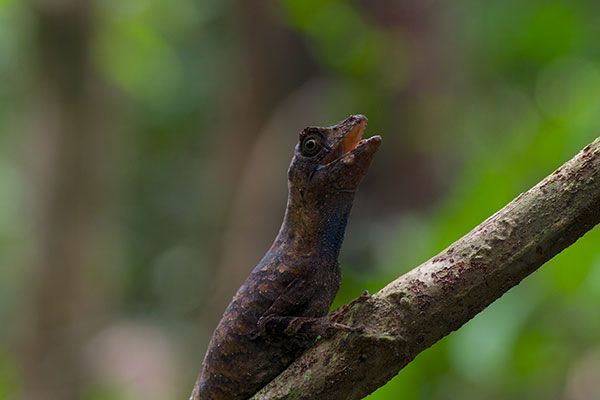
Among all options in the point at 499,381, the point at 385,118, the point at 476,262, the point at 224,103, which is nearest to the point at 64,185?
the point at 224,103

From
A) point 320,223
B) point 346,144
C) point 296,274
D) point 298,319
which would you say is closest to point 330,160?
point 346,144

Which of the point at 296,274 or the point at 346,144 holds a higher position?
the point at 346,144

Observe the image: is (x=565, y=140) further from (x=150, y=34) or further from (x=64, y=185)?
(x=150, y=34)

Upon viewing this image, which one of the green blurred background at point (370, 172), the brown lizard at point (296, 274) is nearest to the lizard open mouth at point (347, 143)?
the brown lizard at point (296, 274)

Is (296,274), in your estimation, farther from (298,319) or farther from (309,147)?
(309,147)

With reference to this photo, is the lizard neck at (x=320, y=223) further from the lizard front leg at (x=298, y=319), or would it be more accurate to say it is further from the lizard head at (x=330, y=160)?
the lizard front leg at (x=298, y=319)

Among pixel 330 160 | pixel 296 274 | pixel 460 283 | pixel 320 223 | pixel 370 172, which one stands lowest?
pixel 460 283
